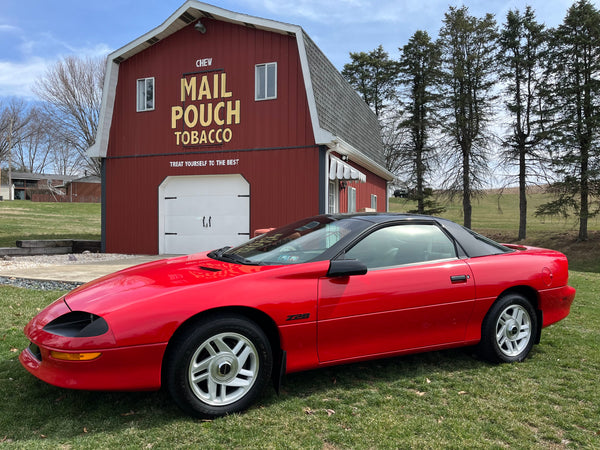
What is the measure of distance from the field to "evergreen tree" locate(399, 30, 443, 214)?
2452cm

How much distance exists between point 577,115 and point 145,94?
22119 millimetres

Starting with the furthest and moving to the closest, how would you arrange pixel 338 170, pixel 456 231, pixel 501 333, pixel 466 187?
pixel 466 187 → pixel 338 170 → pixel 456 231 → pixel 501 333

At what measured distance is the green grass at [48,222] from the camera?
18828mm

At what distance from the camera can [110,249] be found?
42.6 feet

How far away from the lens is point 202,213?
12195 millimetres

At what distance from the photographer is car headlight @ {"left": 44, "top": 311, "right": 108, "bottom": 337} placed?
8.06 feet

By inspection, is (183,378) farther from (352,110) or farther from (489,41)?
(489,41)

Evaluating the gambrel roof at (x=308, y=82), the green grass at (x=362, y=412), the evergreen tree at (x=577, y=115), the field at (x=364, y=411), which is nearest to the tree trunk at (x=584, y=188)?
the evergreen tree at (x=577, y=115)

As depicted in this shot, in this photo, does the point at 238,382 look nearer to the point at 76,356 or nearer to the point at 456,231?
the point at 76,356

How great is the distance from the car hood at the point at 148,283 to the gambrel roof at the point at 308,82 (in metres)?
7.85

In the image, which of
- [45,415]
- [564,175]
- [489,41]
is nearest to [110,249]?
[45,415]

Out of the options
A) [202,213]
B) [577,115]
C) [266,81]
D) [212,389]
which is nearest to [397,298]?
[212,389]

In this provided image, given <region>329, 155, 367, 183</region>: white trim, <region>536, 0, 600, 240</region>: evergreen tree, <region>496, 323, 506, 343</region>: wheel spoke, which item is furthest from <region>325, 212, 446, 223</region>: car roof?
<region>536, 0, 600, 240</region>: evergreen tree

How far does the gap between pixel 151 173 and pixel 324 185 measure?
210 inches
